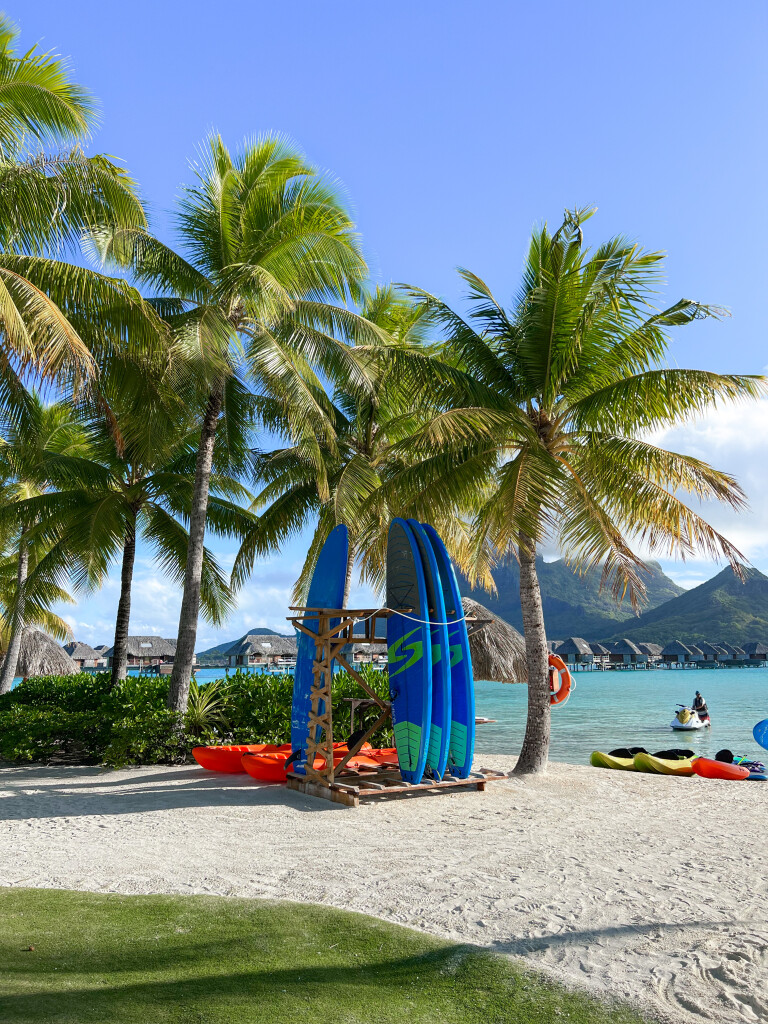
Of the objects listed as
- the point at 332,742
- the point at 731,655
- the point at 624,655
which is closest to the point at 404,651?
the point at 332,742

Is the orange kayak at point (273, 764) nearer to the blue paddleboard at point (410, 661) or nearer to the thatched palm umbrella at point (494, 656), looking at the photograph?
the blue paddleboard at point (410, 661)

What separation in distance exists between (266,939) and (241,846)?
2.49 m

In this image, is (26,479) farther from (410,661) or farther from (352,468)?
(410,661)

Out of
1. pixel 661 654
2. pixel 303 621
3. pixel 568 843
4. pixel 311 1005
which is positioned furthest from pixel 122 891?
pixel 661 654

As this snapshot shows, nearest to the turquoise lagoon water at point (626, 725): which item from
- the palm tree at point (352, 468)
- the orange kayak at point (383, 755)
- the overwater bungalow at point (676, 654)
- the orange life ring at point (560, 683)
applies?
the palm tree at point (352, 468)

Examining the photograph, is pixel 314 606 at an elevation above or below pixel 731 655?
above

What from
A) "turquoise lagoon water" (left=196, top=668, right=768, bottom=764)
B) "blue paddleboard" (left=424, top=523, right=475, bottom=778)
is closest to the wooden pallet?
"blue paddleboard" (left=424, top=523, right=475, bottom=778)

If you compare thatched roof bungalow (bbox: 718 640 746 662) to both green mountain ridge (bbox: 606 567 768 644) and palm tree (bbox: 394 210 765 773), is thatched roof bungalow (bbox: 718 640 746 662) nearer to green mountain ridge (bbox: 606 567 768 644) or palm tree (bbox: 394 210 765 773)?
green mountain ridge (bbox: 606 567 768 644)

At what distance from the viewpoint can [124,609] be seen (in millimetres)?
14570

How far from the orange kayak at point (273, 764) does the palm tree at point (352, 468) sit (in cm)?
385

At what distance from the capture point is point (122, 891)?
496cm

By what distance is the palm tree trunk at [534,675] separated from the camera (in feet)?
33.5

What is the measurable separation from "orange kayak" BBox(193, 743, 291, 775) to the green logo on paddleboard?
2.36 metres

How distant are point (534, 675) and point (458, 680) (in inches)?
63.1
